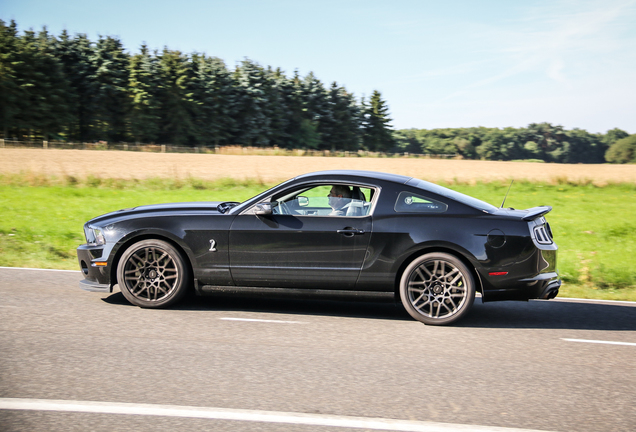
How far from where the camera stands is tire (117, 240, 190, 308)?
20.2 ft

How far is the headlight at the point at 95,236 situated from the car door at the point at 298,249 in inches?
56.9

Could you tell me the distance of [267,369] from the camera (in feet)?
14.4

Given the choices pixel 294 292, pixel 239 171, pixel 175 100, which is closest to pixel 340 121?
pixel 175 100

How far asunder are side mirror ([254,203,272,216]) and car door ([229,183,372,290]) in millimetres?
63

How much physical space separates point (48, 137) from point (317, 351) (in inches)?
2636

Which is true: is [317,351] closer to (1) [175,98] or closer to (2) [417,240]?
(2) [417,240]

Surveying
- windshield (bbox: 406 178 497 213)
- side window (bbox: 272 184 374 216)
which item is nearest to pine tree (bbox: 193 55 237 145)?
side window (bbox: 272 184 374 216)

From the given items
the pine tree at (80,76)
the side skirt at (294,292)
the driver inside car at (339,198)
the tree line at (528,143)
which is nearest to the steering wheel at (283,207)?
the driver inside car at (339,198)

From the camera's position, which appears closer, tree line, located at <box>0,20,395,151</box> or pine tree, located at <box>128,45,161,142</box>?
tree line, located at <box>0,20,395,151</box>

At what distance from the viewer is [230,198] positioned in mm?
18250

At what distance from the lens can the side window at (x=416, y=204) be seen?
6031 millimetres

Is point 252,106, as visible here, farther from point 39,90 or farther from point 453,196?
point 453,196

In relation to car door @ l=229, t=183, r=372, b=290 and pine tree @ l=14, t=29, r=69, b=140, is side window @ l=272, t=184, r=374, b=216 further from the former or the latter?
pine tree @ l=14, t=29, r=69, b=140

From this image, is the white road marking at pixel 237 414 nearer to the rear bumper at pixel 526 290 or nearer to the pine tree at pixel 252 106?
the rear bumper at pixel 526 290
